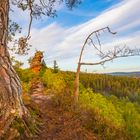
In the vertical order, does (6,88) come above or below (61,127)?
above

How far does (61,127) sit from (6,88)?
231 centimetres

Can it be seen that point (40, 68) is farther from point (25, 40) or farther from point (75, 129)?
point (75, 129)

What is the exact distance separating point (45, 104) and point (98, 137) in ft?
13.1

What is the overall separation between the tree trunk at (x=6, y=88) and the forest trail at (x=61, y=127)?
880 millimetres

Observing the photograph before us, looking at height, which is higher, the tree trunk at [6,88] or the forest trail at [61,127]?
the tree trunk at [6,88]

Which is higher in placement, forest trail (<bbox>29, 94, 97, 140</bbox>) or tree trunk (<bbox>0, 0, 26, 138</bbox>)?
tree trunk (<bbox>0, 0, 26, 138</bbox>)

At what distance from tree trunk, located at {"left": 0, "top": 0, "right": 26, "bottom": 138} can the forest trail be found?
2.89 feet

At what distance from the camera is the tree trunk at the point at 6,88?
840 cm

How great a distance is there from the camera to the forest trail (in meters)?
9.27

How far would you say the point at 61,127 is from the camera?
396 inches

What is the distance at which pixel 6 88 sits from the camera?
8.47 meters

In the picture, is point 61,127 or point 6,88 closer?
point 6,88

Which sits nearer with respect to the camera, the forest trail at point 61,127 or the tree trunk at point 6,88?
the tree trunk at point 6,88

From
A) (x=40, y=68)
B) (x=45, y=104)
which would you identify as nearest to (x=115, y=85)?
(x=40, y=68)
